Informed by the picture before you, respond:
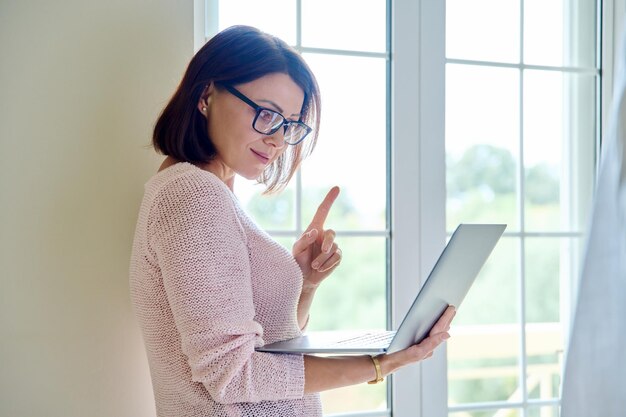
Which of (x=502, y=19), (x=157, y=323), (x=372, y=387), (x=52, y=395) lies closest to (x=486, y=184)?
(x=502, y=19)

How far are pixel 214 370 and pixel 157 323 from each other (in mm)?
175

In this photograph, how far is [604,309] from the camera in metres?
0.60

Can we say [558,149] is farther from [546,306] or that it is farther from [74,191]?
[74,191]

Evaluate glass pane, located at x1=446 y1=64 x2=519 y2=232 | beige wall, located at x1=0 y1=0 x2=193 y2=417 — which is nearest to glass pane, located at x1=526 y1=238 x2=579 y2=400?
glass pane, located at x1=446 y1=64 x2=519 y2=232

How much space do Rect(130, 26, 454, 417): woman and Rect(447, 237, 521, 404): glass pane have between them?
26.7 inches

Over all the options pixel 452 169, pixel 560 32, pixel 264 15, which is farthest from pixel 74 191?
pixel 560 32

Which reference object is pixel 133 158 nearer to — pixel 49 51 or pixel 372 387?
pixel 49 51

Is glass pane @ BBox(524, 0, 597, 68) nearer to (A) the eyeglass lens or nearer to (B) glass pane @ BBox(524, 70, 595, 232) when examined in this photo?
(B) glass pane @ BBox(524, 70, 595, 232)

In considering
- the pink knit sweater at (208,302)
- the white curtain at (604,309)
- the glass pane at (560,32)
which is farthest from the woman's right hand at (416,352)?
the glass pane at (560,32)

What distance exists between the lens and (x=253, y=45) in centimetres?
124

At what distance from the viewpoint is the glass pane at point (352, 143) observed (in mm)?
1736

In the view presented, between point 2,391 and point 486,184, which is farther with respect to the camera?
point 486,184

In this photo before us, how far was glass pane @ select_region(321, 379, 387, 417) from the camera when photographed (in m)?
1.74

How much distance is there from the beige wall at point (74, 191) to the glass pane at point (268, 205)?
0.33 m
